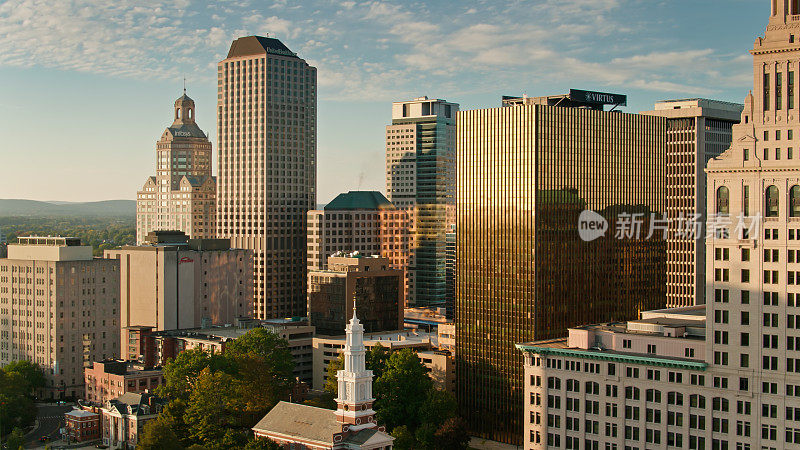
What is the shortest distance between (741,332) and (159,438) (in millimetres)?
102718

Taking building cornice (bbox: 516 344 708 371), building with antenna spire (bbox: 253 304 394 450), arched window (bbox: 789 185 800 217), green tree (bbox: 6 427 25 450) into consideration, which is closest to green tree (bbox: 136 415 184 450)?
building with antenna spire (bbox: 253 304 394 450)

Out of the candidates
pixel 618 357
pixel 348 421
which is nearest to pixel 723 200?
pixel 618 357

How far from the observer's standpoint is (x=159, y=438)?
592ft

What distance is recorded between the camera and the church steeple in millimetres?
167750

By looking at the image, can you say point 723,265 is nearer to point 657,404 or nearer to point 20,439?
point 657,404

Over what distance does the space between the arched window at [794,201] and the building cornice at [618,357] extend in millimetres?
28131

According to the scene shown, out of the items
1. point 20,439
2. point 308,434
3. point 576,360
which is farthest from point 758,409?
point 20,439

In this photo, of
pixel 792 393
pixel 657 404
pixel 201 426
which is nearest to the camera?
pixel 792 393

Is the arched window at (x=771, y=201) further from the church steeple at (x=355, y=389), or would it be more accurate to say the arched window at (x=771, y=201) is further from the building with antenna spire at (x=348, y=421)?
the church steeple at (x=355, y=389)

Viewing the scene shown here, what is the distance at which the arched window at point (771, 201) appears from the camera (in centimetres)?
16062

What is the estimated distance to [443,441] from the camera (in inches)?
7613

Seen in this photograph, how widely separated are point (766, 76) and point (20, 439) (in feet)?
510

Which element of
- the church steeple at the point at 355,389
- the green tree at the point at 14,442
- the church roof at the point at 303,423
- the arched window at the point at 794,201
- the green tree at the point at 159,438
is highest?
the arched window at the point at 794,201

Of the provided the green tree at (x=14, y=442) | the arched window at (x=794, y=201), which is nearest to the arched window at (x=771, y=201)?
the arched window at (x=794, y=201)
